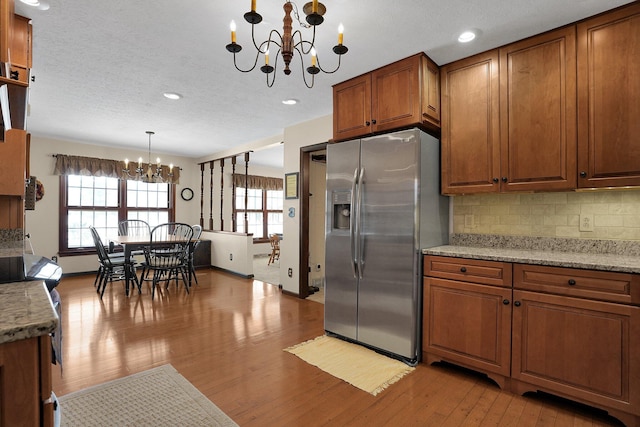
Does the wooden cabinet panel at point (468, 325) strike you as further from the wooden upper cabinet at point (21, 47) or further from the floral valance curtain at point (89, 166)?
the floral valance curtain at point (89, 166)

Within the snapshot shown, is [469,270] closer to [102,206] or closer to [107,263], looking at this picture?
[107,263]

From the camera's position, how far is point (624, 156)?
1.94 meters

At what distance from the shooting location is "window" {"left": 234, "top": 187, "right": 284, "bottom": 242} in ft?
27.7

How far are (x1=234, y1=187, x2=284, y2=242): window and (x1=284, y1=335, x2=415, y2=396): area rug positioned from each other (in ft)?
19.7

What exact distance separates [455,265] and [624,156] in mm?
1183

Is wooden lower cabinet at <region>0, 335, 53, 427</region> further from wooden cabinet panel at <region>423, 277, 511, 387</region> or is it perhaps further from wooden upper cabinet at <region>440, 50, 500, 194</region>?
wooden upper cabinet at <region>440, 50, 500, 194</region>

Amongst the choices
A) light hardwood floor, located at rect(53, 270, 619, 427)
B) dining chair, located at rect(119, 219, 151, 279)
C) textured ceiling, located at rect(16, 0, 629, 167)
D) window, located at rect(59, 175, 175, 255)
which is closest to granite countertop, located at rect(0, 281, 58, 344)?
light hardwood floor, located at rect(53, 270, 619, 427)

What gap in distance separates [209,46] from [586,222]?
3038mm

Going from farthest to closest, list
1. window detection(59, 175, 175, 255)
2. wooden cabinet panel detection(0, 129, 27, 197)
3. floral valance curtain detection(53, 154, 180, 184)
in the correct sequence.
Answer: window detection(59, 175, 175, 255) → floral valance curtain detection(53, 154, 180, 184) → wooden cabinet panel detection(0, 129, 27, 197)

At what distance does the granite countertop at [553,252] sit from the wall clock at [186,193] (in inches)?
232

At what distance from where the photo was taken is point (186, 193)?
706 cm

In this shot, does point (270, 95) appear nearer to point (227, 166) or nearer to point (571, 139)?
point (571, 139)

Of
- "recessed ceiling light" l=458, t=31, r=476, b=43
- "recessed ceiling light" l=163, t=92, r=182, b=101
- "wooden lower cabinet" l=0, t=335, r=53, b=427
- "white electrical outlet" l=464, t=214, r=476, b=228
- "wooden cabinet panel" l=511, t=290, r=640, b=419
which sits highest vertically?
"recessed ceiling light" l=163, t=92, r=182, b=101

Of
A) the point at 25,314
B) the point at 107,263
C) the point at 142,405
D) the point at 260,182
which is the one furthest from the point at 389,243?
the point at 260,182
